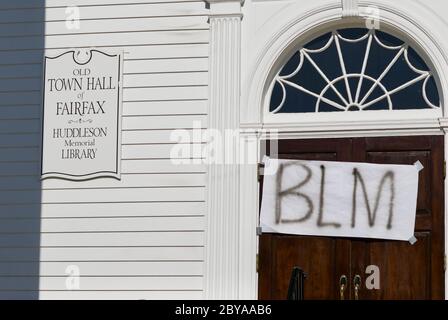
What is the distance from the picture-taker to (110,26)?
45.1 feet

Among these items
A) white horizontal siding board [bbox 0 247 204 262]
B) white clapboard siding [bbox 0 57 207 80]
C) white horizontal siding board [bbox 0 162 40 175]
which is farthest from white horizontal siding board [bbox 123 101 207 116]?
white horizontal siding board [bbox 0 247 204 262]

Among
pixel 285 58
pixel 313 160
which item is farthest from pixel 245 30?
pixel 313 160

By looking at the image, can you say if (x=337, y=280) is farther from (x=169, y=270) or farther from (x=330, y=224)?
(x=169, y=270)

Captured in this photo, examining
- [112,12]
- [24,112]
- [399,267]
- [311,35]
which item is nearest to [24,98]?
[24,112]

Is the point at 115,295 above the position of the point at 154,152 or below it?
below

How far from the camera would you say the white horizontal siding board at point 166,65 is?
1348 cm

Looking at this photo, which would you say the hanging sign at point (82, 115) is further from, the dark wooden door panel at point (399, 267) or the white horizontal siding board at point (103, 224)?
the dark wooden door panel at point (399, 267)

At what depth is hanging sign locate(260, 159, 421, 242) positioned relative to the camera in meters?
13.0

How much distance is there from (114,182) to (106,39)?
1535mm

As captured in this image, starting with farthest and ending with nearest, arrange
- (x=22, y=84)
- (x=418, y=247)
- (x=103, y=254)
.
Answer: (x=22, y=84), (x=103, y=254), (x=418, y=247)

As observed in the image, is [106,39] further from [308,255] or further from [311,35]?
[308,255]

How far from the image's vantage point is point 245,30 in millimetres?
13469

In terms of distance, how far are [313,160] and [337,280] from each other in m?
1.25

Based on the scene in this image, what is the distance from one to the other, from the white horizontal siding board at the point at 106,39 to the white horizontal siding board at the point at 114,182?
1415 mm
